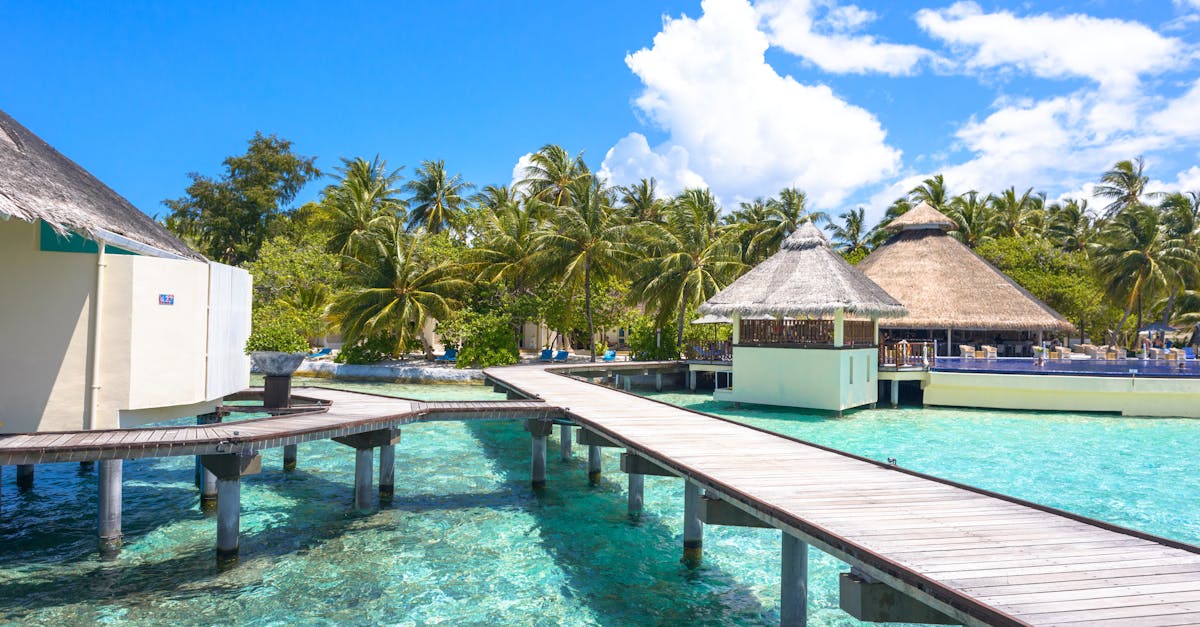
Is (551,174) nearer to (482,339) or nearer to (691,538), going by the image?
(482,339)

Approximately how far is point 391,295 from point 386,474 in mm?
19780

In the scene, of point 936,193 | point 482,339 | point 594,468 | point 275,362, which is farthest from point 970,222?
point 275,362

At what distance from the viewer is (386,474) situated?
1188cm

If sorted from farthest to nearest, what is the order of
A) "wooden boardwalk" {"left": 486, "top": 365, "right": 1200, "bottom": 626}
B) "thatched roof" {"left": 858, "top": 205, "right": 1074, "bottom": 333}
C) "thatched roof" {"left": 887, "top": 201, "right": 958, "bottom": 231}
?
"thatched roof" {"left": 887, "top": 201, "right": 958, "bottom": 231} < "thatched roof" {"left": 858, "top": 205, "right": 1074, "bottom": 333} < "wooden boardwalk" {"left": 486, "top": 365, "right": 1200, "bottom": 626}

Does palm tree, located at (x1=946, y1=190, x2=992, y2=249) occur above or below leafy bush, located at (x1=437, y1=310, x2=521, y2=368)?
above

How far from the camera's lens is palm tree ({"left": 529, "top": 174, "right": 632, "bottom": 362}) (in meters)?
29.6

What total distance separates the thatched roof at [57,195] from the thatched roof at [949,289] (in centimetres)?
2448

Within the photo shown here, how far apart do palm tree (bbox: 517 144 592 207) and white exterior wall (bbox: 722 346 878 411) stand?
19.3m

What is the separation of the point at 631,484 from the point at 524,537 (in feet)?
6.37

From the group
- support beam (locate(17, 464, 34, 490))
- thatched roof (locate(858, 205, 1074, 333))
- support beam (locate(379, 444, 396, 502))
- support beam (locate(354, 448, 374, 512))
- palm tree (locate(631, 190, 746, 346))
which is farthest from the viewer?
thatched roof (locate(858, 205, 1074, 333))

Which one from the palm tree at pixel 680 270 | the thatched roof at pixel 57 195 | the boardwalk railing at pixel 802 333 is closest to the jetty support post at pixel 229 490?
the thatched roof at pixel 57 195

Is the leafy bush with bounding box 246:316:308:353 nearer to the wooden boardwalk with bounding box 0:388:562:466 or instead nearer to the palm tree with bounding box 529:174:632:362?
the wooden boardwalk with bounding box 0:388:562:466

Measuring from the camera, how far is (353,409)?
38.5ft

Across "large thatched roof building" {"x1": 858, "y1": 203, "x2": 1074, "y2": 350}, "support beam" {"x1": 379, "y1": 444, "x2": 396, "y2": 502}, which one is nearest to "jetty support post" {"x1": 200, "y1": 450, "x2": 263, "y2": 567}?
"support beam" {"x1": 379, "y1": 444, "x2": 396, "y2": 502}
